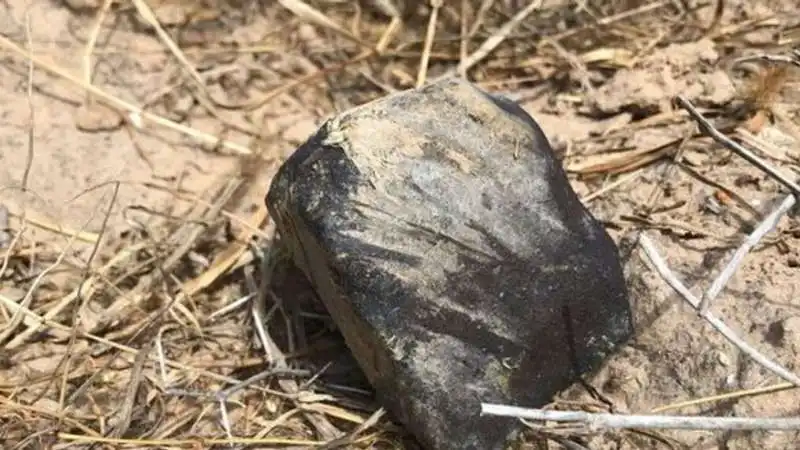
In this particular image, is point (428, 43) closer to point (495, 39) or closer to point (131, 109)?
point (495, 39)

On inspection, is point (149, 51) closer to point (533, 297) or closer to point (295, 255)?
point (295, 255)

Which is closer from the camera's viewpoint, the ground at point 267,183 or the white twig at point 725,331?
the white twig at point 725,331

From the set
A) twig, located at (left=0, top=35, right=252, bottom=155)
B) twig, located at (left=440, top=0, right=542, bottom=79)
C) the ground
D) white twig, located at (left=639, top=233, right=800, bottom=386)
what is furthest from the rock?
twig, located at (left=440, top=0, right=542, bottom=79)

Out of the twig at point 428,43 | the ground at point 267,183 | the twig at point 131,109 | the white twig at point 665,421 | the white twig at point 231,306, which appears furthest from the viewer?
the twig at point 428,43

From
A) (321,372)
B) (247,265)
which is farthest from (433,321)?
(247,265)

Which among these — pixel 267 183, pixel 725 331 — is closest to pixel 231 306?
pixel 267 183

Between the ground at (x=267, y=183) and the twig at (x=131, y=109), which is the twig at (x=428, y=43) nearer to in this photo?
the ground at (x=267, y=183)

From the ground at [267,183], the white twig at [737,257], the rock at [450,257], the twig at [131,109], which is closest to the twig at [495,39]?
the ground at [267,183]
